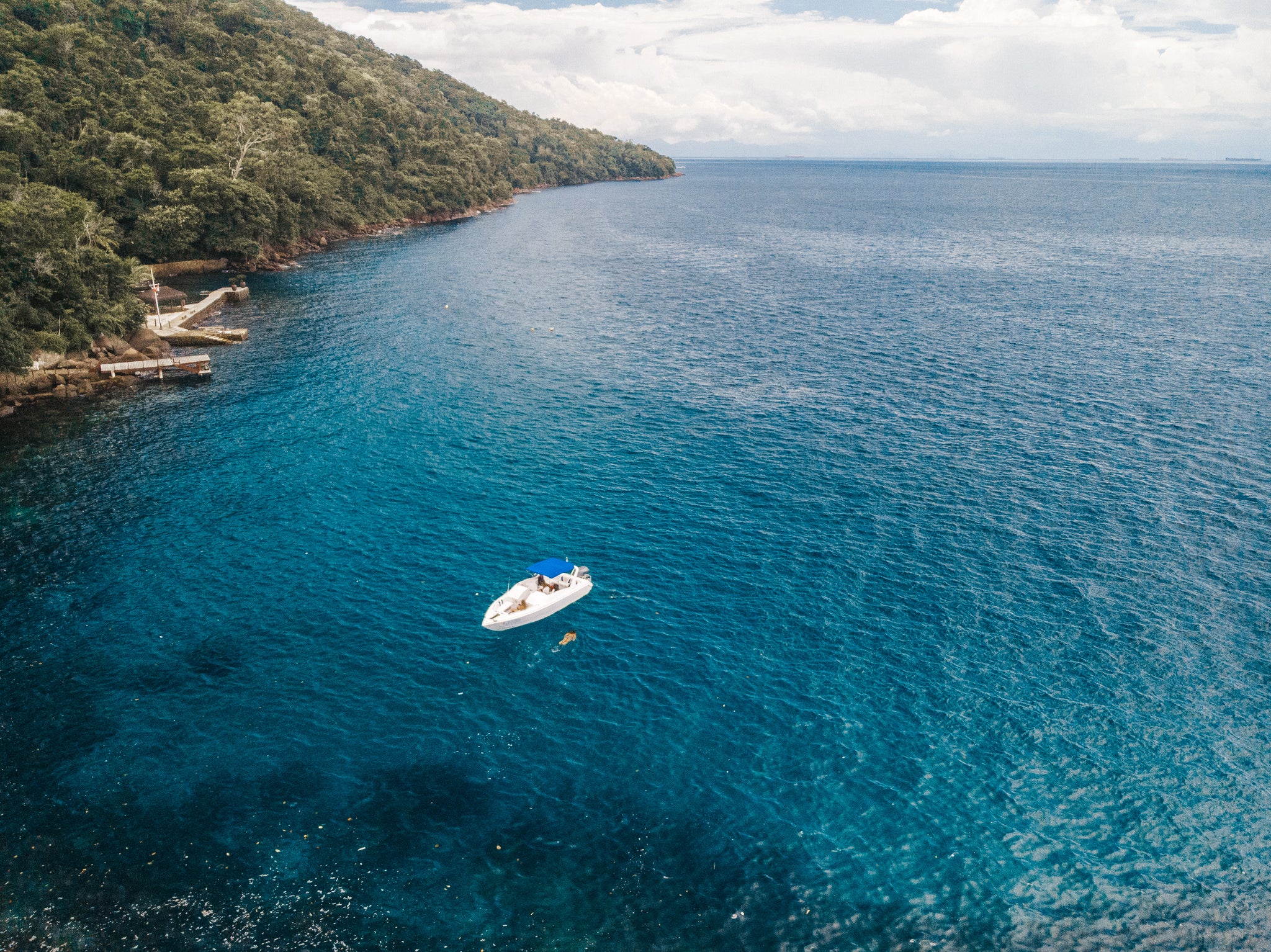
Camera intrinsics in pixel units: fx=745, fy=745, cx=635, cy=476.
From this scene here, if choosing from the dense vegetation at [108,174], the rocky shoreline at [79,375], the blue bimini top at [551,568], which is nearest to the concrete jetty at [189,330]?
the rocky shoreline at [79,375]

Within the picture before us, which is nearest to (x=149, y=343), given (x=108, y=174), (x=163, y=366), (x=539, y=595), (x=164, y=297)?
(x=163, y=366)

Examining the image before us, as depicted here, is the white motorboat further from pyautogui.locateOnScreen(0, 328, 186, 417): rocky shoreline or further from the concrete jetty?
the concrete jetty

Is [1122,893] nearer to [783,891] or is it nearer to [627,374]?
[783,891]

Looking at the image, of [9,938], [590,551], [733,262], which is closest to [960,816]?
[590,551]

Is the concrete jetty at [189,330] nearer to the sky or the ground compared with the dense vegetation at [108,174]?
nearer to the ground

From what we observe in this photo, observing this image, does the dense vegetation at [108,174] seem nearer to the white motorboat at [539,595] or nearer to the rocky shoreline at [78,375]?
the rocky shoreline at [78,375]

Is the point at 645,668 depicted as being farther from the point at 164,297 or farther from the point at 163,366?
the point at 164,297
